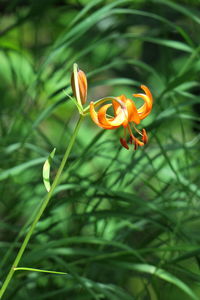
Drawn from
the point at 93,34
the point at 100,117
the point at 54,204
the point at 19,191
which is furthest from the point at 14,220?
the point at 100,117

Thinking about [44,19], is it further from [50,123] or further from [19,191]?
[19,191]

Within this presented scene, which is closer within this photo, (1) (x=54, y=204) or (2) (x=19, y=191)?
(1) (x=54, y=204)

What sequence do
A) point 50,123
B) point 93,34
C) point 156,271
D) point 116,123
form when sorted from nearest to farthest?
point 116,123
point 156,271
point 93,34
point 50,123

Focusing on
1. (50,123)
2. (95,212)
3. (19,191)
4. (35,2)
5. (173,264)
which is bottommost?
(173,264)

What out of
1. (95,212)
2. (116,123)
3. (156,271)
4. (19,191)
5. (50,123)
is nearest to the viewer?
(116,123)

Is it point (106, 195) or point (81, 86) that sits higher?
point (81, 86)

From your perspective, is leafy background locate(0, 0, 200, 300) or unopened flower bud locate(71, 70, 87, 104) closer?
unopened flower bud locate(71, 70, 87, 104)

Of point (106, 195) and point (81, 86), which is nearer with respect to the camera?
point (81, 86)

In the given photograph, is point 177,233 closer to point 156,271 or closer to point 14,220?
point 156,271

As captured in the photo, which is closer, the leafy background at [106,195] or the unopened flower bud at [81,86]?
the unopened flower bud at [81,86]

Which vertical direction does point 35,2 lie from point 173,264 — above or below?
above

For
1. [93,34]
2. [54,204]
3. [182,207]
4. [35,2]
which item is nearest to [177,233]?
[182,207]
